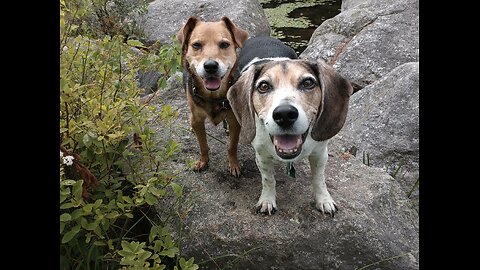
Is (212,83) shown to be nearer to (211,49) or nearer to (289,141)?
(211,49)

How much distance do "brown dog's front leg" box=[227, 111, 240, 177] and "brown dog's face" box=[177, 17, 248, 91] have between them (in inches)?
10.3

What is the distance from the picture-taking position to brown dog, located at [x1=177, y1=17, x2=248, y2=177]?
3240 mm

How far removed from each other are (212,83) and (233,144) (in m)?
0.48

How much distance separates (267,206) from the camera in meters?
3.07

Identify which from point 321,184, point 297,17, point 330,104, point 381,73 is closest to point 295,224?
point 321,184

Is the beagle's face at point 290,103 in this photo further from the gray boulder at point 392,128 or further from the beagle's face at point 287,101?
the gray boulder at point 392,128

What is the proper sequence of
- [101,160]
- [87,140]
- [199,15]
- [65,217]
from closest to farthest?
1. [65,217]
2. [87,140]
3. [101,160]
4. [199,15]

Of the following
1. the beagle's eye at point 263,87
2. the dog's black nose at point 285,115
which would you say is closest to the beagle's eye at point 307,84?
the beagle's eye at point 263,87

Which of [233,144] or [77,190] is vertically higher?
[77,190]

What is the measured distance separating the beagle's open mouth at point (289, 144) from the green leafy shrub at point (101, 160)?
0.59 meters

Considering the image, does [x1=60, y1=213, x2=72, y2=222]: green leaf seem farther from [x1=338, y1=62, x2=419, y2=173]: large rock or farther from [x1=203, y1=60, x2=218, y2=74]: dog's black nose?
[x1=338, y1=62, x2=419, y2=173]: large rock

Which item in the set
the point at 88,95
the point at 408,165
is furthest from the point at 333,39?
the point at 88,95

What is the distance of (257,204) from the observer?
10.2 ft

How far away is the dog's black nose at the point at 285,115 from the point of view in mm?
2375
